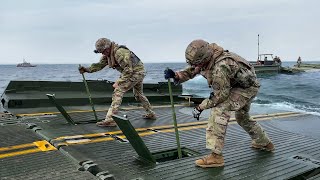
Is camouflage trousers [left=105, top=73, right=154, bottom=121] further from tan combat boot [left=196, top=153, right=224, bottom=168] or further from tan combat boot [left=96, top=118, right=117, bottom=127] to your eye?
tan combat boot [left=196, top=153, right=224, bottom=168]

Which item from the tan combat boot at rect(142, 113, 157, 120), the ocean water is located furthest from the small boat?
the tan combat boot at rect(142, 113, 157, 120)

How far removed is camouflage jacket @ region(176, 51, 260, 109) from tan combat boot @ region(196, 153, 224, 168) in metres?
0.68

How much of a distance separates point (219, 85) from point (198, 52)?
1.64ft

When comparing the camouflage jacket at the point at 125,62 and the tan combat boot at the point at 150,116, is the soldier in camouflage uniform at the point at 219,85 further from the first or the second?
the tan combat boot at the point at 150,116

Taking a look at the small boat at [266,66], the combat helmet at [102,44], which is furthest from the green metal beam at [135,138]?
the small boat at [266,66]

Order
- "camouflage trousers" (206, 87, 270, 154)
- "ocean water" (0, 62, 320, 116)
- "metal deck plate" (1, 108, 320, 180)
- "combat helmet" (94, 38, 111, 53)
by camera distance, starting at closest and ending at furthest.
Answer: "metal deck plate" (1, 108, 320, 180)
"camouflage trousers" (206, 87, 270, 154)
"combat helmet" (94, 38, 111, 53)
"ocean water" (0, 62, 320, 116)

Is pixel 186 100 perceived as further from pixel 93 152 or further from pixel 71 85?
pixel 93 152

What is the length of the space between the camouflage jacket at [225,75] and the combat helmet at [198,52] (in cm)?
12

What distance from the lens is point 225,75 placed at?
4.65m

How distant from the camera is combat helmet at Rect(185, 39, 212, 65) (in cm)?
465

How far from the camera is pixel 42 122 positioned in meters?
7.70

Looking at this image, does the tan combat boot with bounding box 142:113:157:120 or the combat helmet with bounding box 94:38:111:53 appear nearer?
the combat helmet with bounding box 94:38:111:53

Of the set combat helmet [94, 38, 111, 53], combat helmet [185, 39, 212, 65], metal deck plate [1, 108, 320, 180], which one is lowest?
metal deck plate [1, 108, 320, 180]

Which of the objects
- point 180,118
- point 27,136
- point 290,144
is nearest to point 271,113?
point 180,118
